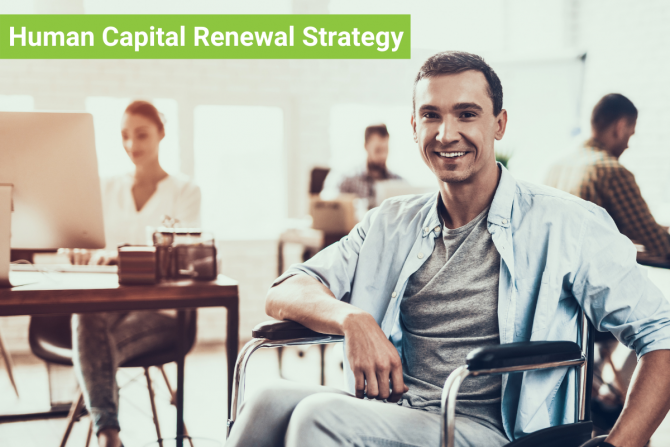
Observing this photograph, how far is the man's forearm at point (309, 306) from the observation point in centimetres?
115

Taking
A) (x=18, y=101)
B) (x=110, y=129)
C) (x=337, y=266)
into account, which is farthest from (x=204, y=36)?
(x=337, y=266)

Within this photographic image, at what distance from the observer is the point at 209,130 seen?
456cm

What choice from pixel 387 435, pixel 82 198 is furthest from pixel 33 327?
pixel 387 435

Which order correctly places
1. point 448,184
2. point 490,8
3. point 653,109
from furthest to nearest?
1. point 490,8
2. point 653,109
3. point 448,184

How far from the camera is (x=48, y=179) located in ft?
5.09

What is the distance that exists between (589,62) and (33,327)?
14.7 feet

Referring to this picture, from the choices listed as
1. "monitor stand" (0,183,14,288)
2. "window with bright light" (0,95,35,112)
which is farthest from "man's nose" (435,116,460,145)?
"window with bright light" (0,95,35,112)

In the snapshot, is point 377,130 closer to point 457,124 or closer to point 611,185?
point 611,185

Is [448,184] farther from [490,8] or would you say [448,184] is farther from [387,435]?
[490,8]

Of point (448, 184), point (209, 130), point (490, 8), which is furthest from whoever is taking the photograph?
point (490, 8)

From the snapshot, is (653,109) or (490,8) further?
(490,8)

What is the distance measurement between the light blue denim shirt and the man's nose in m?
0.15

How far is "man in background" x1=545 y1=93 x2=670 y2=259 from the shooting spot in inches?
96.7

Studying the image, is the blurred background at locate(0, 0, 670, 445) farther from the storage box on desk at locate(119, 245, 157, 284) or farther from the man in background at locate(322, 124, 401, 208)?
the storage box on desk at locate(119, 245, 157, 284)
